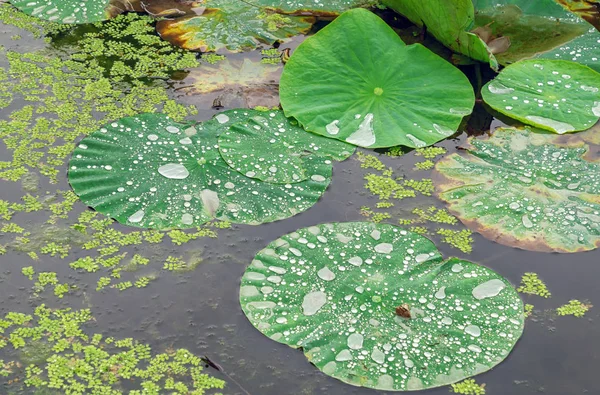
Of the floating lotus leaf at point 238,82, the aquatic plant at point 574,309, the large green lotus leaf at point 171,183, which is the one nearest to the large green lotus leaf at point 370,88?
the floating lotus leaf at point 238,82

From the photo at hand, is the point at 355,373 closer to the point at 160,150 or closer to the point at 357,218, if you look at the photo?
the point at 357,218

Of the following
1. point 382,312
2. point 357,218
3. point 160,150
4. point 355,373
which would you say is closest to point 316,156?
point 357,218

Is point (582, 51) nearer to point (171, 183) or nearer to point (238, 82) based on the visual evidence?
point (238, 82)

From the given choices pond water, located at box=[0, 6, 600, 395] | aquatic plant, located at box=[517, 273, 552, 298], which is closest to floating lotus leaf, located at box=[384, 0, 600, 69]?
pond water, located at box=[0, 6, 600, 395]

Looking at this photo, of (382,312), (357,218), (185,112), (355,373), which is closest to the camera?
(355,373)

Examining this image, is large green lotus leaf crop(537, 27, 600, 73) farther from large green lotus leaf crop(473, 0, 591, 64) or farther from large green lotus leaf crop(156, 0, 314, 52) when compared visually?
large green lotus leaf crop(156, 0, 314, 52)

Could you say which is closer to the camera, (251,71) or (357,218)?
(357,218)

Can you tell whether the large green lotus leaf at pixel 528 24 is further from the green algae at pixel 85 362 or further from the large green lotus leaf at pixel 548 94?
the green algae at pixel 85 362
